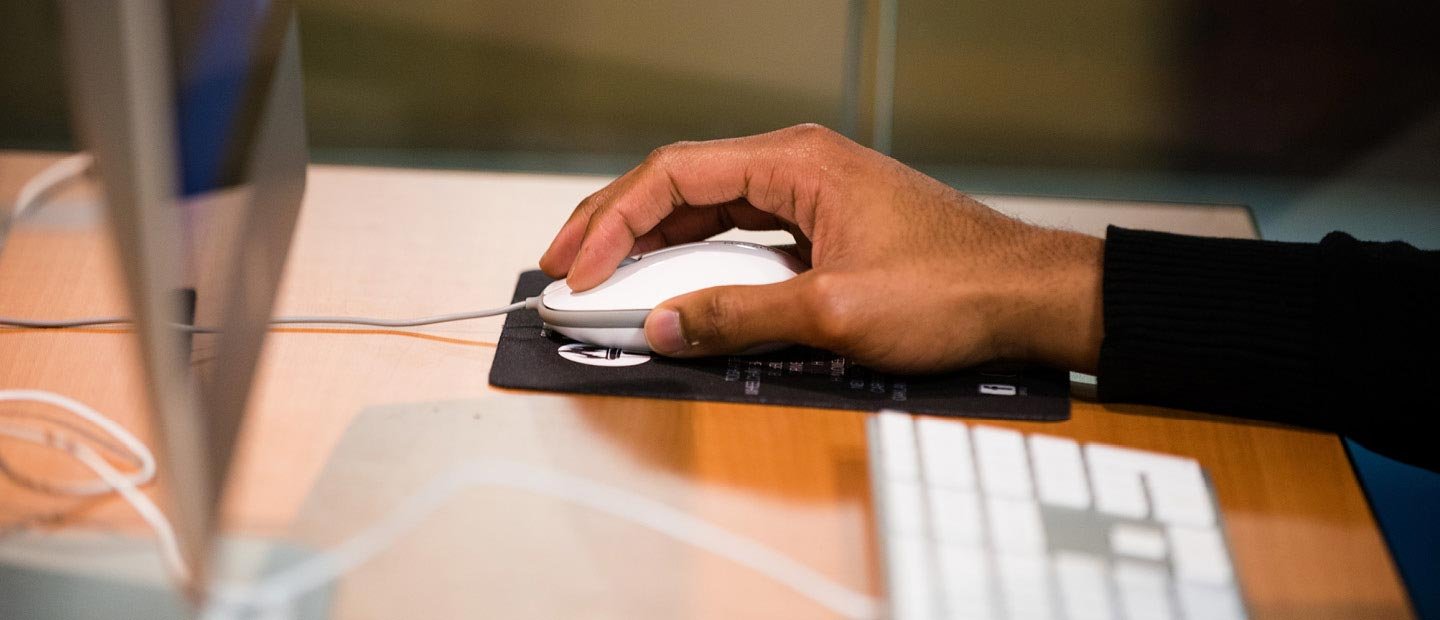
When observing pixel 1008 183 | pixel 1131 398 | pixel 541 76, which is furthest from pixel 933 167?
pixel 1131 398

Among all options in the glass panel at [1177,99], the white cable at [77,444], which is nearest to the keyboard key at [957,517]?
the white cable at [77,444]

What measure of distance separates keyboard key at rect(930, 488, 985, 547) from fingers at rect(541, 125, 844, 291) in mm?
255

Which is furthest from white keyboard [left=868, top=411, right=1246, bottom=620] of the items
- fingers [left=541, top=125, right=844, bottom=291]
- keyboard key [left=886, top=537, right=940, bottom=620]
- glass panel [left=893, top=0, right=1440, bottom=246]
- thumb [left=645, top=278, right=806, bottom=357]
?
glass panel [left=893, top=0, right=1440, bottom=246]

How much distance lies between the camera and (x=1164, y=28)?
1.09 metres

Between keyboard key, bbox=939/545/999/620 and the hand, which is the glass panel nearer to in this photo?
the hand

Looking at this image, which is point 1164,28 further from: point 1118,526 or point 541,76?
point 1118,526

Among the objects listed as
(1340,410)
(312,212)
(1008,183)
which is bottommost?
(1340,410)

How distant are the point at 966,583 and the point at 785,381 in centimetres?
21

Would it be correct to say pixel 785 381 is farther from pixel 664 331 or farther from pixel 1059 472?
pixel 1059 472

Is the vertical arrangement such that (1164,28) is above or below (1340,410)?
above

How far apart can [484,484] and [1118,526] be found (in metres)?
0.31

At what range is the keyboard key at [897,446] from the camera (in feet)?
1.71

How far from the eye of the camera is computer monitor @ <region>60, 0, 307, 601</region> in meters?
0.33

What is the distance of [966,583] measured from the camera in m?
0.47
